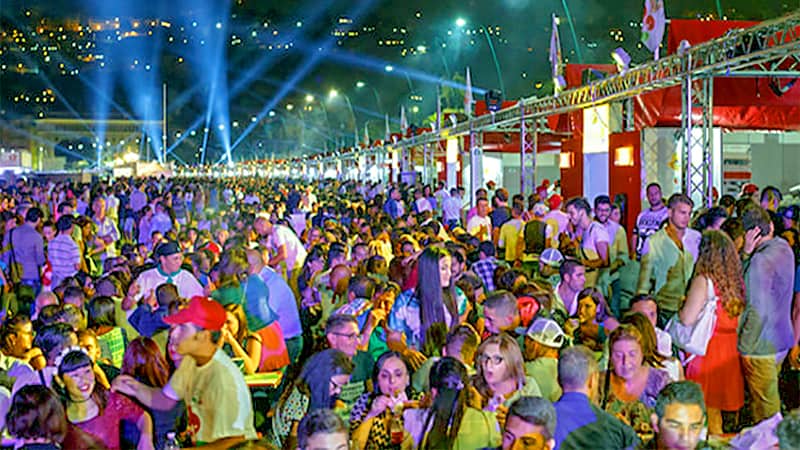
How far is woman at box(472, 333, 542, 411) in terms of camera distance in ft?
17.0

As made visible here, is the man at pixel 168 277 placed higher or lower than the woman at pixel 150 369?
higher

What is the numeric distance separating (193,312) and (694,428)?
247cm

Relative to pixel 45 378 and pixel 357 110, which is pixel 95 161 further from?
pixel 45 378

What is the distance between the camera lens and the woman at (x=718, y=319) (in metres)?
6.48

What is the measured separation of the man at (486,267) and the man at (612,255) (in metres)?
1.74

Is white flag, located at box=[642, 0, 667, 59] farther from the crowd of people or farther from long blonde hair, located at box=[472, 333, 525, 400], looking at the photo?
long blonde hair, located at box=[472, 333, 525, 400]

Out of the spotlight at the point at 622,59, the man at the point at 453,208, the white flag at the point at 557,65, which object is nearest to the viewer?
the spotlight at the point at 622,59

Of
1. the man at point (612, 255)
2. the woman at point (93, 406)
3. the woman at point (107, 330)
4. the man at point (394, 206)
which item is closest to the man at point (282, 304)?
the woman at point (107, 330)

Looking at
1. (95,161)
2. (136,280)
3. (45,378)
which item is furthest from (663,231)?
(95,161)

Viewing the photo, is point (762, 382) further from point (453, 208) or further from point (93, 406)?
point (453, 208)

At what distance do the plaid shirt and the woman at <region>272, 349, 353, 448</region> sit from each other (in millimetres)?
3907

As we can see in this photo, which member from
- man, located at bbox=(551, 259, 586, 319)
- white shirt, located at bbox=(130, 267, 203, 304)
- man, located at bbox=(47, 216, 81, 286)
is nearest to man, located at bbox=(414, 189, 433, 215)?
man, located at bbox=(47, 216, 81, 286)

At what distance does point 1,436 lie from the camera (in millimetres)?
5055

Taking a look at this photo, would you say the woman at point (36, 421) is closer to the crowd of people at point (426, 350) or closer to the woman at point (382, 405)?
the crowd of people at point (426, 350)
